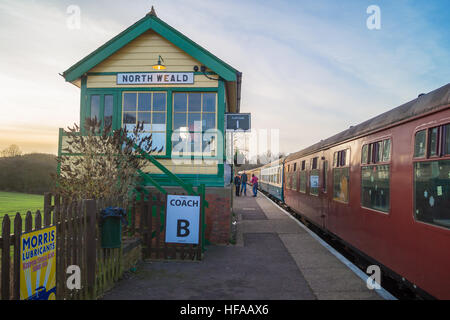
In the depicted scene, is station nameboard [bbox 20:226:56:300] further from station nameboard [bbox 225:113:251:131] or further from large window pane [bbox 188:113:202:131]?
station nameboard [bbox 225:113:251:131]

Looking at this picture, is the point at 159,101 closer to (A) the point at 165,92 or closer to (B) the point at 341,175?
(A) the point at 165,92

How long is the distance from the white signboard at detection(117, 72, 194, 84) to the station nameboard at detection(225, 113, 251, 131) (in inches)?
57.7

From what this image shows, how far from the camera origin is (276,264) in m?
7.37

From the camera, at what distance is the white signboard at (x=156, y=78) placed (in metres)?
10.3

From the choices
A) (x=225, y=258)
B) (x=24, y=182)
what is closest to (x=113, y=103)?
(x=225, y=258)

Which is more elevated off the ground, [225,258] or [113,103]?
[113,103]

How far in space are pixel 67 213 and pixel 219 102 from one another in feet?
20.5

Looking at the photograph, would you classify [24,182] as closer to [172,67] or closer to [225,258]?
[172,67]

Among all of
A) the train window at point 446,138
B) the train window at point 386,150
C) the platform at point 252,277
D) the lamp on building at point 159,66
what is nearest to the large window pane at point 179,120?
the lamp on building at point 159,66

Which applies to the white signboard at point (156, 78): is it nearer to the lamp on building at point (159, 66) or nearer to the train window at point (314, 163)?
the lamp on building at point (159, 66)

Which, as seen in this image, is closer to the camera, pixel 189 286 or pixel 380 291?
pixel 380 291

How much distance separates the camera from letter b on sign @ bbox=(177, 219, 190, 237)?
760cm

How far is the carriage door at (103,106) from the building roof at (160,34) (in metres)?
0.75
